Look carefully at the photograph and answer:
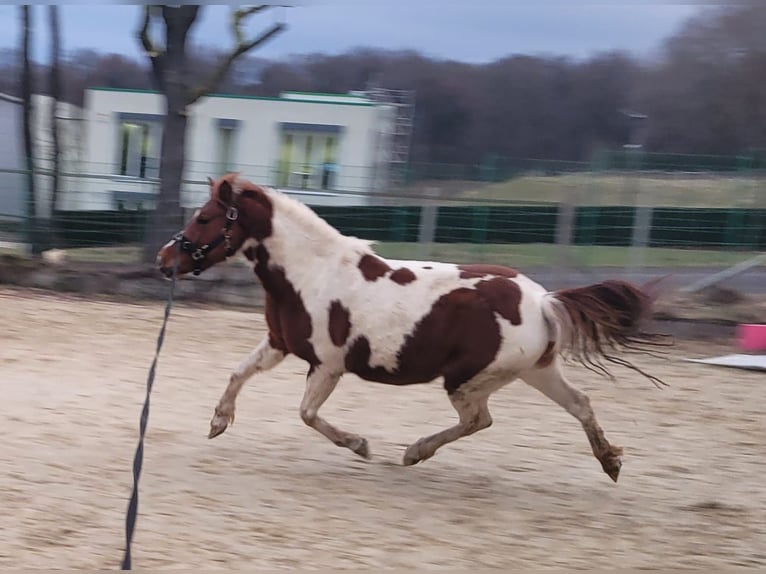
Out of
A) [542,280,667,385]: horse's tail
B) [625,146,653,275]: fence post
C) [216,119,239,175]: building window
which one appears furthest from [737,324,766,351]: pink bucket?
[216,119,239,175]: building window

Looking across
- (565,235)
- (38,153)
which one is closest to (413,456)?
(565,235)

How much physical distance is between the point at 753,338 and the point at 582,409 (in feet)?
16.7

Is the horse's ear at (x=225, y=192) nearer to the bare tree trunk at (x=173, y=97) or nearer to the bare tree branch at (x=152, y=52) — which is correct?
the bare tree trunk at (x=173, y=97)

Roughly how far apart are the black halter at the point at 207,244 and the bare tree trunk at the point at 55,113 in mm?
7478

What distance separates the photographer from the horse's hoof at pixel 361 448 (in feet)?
16.4

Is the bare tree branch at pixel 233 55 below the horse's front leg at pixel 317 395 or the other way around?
the other way around

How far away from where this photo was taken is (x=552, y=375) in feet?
15.9

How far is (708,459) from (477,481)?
1553 millimetres

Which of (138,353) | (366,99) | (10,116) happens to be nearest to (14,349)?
(138,353)

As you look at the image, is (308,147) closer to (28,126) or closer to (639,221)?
(28,126)

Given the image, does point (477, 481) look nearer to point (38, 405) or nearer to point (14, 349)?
point (38, 405)

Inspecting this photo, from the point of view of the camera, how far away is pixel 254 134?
57.7ft

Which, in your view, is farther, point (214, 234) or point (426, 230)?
point (426, 230)

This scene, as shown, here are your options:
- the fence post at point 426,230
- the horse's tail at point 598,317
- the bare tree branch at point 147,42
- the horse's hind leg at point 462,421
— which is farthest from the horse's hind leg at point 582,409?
the bare tree branch at point 147,42
